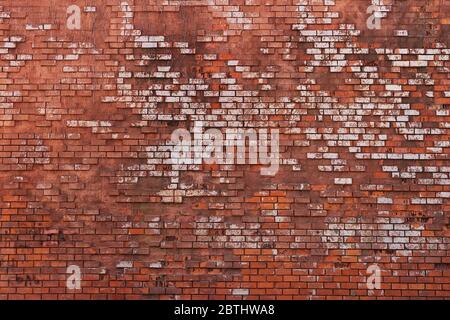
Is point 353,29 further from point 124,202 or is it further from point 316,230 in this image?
point 124,202

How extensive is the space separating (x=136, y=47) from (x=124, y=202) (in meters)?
1.58

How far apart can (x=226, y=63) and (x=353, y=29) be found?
4.38ft

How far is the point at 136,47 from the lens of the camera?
5.09m

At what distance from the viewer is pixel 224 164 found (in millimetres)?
5008

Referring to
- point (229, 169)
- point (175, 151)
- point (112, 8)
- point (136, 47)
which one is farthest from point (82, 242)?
point (112, 8)

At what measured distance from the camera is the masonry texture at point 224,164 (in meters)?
4.90

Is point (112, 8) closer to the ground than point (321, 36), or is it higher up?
higher up

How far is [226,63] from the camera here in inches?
200

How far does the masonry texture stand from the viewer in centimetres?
490

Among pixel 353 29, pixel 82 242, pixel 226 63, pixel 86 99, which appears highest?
pixel 353 29
